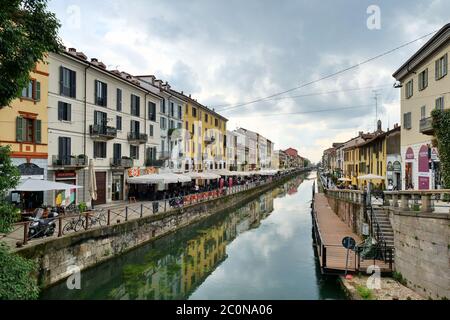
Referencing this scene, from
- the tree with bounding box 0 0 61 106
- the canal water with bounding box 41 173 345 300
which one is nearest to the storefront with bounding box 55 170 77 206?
the canal water with bounding box 41 173 345 300

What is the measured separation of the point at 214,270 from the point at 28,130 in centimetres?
1429

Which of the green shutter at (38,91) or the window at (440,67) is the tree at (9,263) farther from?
the window at (440,67)

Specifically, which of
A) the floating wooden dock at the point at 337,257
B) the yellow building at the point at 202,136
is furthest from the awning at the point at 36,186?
the yellow building at the point at 202,136

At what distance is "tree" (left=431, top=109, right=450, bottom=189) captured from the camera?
53.8 ft

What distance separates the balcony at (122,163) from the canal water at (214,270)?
Result: 342 inches

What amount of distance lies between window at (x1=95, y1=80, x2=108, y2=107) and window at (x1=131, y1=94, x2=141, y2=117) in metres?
4.53

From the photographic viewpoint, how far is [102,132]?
94.1 ft

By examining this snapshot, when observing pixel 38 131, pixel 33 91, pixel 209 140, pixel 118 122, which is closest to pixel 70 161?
pixel 38 131

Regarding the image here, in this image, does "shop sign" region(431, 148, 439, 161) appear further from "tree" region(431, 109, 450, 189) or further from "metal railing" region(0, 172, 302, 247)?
"metal railing" region(0, 172, 302, 247)

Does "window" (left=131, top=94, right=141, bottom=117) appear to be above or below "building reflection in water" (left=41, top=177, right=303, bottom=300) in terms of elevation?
above

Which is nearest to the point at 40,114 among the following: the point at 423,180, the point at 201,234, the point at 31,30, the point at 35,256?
the point at 35,256

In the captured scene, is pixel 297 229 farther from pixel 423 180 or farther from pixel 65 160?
pixel 65 160

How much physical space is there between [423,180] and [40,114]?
2579 centimetres

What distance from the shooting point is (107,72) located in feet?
97.0
